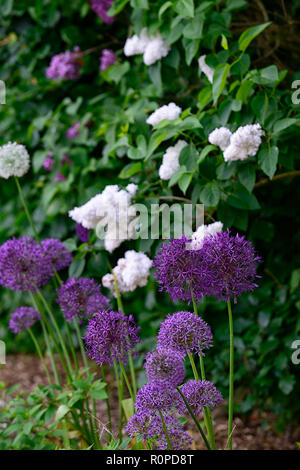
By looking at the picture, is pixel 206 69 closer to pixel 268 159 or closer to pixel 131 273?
pixel 268 159

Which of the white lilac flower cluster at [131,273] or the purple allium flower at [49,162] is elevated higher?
the purple allium flower at [49,162]

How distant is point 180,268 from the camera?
4.10ft

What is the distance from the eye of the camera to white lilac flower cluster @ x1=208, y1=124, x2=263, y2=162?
1.71 m

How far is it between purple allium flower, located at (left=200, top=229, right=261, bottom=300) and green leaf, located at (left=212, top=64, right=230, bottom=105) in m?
0.75

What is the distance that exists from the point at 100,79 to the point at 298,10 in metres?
1.02

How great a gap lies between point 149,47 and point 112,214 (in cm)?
78

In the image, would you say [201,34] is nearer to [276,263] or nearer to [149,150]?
[149,150]

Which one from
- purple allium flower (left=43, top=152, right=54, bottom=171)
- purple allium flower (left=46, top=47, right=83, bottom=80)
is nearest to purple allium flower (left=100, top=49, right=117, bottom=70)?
purple allium flower (left=46, top=47, right=83, bottom=80)

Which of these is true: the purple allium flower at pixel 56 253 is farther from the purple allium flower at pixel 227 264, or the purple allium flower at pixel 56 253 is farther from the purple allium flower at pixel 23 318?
the purple allium flower at pixel 227 264

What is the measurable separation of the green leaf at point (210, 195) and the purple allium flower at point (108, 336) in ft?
2.43

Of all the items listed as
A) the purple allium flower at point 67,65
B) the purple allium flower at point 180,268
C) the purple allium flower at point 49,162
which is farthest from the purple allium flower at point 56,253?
the purple allium flower at point 67,65

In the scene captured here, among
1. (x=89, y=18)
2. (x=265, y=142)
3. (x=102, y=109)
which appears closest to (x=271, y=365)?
(x=265, y=142)

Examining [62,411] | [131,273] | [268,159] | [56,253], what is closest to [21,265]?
[56,253]

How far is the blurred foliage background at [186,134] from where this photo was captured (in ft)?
6.39
